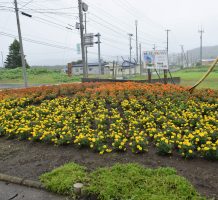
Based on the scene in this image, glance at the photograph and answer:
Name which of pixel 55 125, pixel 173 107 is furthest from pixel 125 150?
pixel 173 107

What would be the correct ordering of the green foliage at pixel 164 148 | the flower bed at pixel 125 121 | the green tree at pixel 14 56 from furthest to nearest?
A: the green tree at pixel 14 56
the flower bed at pixel 125 121
the green foliage at pixel 164 148

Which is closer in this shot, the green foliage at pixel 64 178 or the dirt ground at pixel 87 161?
the green foliage at pixel 64 178

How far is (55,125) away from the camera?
20.5 ft

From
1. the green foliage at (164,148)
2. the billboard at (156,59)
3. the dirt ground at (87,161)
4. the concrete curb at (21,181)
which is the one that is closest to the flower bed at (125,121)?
the green foliage at (164,148)

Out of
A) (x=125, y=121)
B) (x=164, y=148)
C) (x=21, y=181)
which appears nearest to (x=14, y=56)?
(x=125, y=121)

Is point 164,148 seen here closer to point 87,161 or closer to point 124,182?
point 124,182

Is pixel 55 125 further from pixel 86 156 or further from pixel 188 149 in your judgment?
pixel 188 149

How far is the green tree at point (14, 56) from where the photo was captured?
5234 centimetres

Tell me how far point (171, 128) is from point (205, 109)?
2.17 meters

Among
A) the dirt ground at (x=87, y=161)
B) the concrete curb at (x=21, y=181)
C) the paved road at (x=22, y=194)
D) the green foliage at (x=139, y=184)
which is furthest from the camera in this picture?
the concrete curb at (x=21, y=181)

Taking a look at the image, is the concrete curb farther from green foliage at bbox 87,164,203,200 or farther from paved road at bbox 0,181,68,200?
green foliage at bbox 87,164,203,200

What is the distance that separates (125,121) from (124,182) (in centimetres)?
315

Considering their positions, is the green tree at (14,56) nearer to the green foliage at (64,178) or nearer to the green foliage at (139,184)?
the green foliage at (64,178)

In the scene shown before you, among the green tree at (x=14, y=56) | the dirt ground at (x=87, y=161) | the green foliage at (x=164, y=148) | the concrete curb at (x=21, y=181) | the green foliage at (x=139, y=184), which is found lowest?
the concrete curb at (x=21, y=181)
